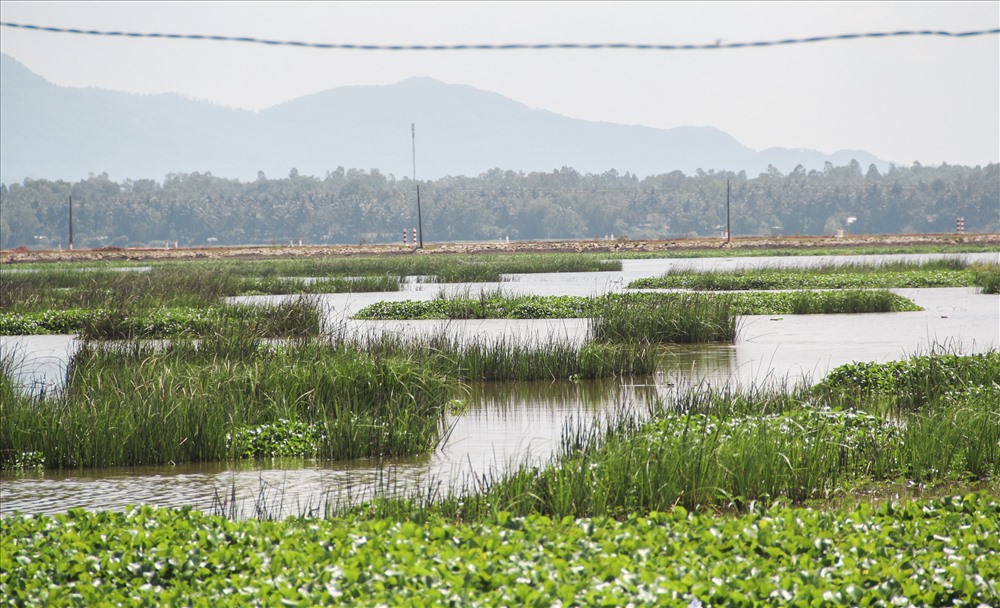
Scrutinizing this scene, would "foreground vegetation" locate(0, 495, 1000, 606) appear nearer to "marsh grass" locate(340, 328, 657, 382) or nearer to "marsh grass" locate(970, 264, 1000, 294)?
"marsh grass" locate(340, 328, 657, 382)

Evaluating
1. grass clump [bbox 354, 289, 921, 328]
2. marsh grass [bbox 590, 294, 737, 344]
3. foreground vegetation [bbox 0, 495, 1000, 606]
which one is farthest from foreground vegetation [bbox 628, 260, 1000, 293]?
foreground vegetation [bbox 0, 495, 1000, 606]

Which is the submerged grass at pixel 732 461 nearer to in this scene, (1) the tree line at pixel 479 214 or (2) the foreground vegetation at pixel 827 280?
(2) the foreground vegetation at pixel 827 280

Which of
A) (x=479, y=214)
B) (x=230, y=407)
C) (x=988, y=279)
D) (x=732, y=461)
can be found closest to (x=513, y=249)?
(x=988, y=279)

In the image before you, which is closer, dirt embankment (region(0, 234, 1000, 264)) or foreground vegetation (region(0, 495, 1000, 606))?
foreground vegetation (region(0, 495, 1000, 606))

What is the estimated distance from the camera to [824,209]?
472ft

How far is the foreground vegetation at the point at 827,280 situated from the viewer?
33.0 meters

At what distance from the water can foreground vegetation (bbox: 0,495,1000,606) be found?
→ 1.00 m

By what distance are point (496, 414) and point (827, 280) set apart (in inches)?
884

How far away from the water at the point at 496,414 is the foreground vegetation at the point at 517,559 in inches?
39.5

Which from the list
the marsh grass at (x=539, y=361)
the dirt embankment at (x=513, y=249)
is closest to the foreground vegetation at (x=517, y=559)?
the marsh grass at (x=539, y=361)

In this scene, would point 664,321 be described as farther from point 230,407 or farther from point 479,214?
point 479,214

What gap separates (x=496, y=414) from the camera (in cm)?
1375

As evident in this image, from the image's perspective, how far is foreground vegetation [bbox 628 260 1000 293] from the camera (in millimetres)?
33000

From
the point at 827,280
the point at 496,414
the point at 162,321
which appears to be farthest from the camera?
the point at 827,280
